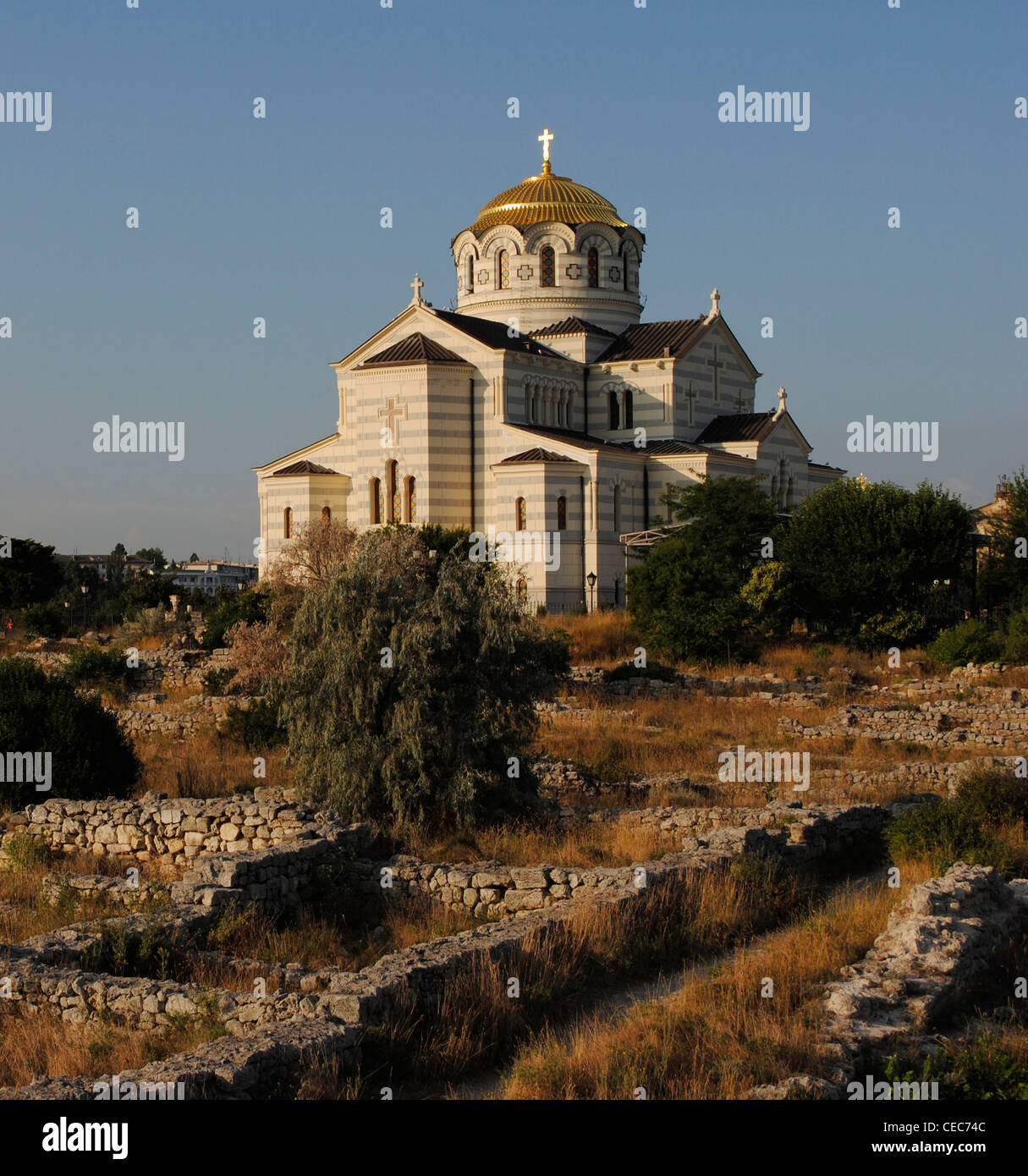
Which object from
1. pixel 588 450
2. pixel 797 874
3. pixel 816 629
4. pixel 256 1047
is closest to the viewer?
pixel 256 1047

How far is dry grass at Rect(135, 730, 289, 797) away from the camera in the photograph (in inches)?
666

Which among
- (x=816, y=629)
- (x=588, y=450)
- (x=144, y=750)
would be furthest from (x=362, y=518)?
(x=144, y=750)

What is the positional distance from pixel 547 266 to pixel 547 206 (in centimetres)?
229

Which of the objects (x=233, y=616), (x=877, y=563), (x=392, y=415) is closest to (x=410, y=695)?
(x=877, y=563)

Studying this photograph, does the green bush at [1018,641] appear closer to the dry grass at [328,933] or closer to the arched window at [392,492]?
the dry grass at [328,933]

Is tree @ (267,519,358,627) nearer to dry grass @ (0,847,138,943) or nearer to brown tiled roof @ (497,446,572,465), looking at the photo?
brown tiled roof @ (497,446,572,465)

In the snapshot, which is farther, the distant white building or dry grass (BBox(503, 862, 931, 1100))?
the distant white building

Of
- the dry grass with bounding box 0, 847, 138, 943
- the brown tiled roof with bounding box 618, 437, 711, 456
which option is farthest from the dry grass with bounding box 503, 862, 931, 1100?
the brown tiled roof with bounding box 618, 437, 711, 456

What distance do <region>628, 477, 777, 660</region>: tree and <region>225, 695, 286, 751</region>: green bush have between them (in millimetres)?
14152

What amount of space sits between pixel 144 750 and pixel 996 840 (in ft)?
47.0

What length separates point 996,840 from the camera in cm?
1234

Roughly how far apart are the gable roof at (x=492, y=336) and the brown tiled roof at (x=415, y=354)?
97cm

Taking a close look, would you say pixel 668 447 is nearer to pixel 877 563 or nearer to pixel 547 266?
pixel 547 266
